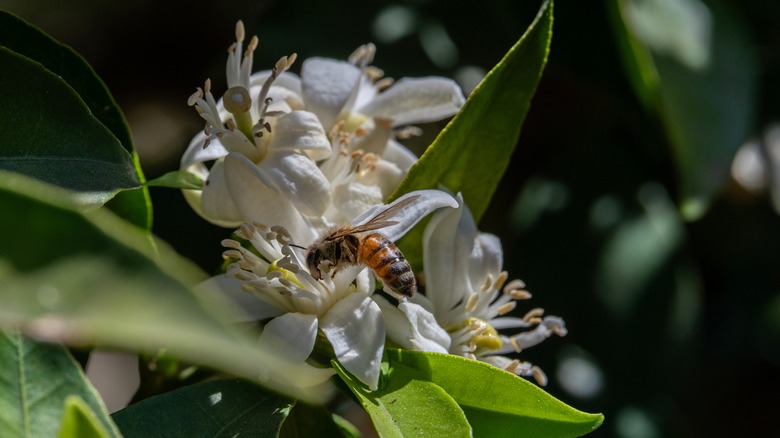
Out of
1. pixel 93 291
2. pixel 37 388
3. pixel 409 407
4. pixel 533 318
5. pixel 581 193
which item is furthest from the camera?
pixel 581 193

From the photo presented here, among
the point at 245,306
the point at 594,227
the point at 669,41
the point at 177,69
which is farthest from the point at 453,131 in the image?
the point at 177,69

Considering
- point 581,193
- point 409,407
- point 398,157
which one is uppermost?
point 398,157

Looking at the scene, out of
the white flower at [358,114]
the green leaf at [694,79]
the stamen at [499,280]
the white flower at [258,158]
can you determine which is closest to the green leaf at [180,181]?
the white flower at [258,158]

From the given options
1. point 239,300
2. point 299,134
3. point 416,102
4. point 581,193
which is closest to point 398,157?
point 416,102

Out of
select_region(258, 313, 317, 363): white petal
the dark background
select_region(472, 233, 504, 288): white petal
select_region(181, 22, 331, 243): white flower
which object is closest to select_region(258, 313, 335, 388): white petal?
select_region(258, 313, 317, 363): white petal

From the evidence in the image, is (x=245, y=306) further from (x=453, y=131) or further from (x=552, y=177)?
(x=552, y=177)

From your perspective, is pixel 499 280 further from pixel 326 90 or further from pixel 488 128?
pixel 326 90

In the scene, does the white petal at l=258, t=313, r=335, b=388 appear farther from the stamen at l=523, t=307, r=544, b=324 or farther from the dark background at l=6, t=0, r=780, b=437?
the dark background at l=6, t=0, r=780, b=437
